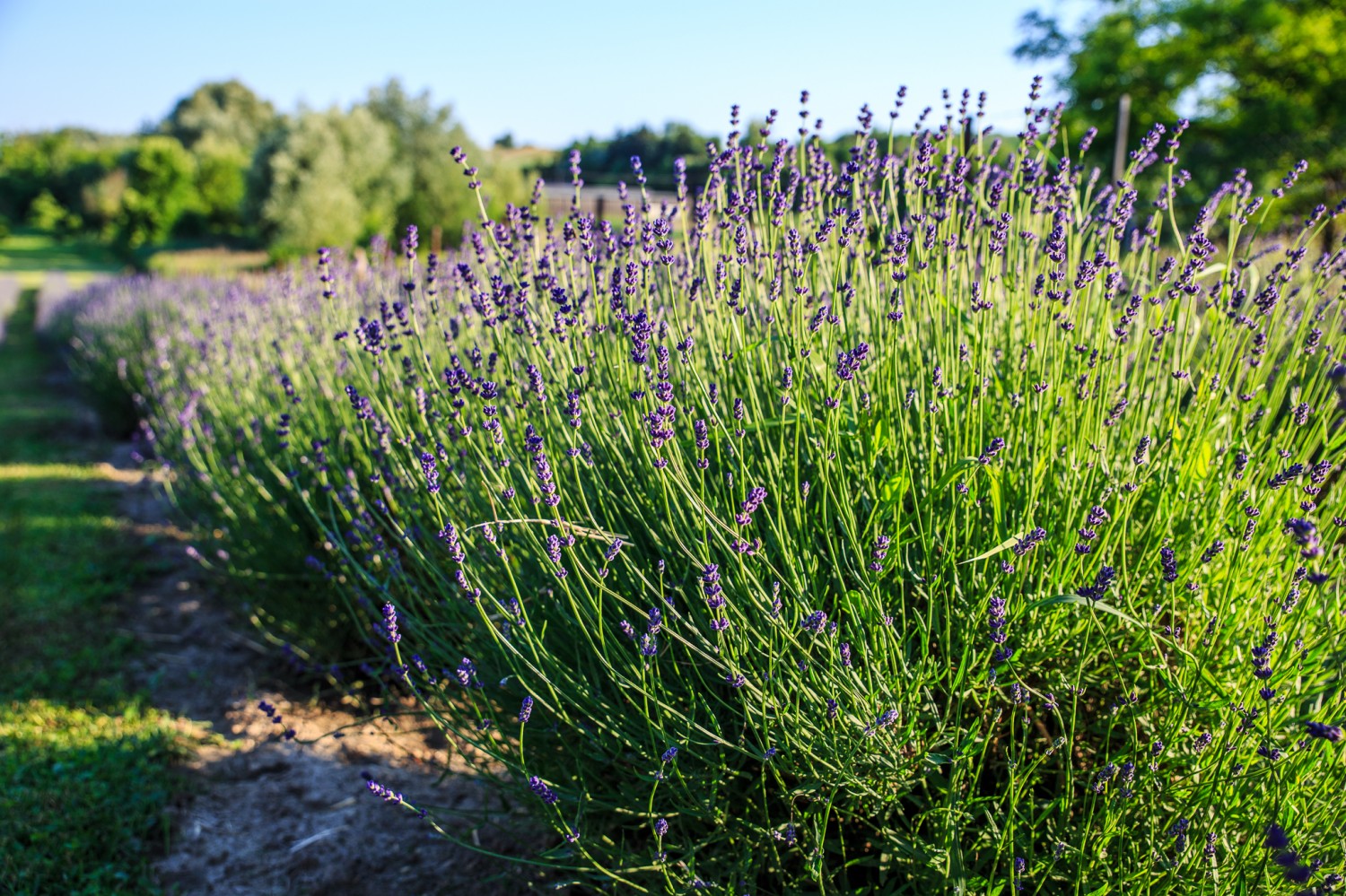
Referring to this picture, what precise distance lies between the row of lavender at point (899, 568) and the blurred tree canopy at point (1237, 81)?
19.5 m

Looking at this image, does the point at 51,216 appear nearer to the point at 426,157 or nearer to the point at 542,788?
the point at 426,157

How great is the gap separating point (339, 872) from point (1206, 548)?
2641 mm

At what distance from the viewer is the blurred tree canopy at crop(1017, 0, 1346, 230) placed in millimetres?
18750

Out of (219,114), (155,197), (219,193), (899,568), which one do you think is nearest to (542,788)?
(899,568)

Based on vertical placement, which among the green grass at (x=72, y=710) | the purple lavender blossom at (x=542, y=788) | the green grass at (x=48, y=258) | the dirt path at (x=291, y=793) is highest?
the green grass at (x=48, y=258)

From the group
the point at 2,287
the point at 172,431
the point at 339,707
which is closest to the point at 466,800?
the point at 339,707

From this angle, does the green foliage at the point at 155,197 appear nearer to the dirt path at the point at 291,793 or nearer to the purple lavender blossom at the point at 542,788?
the dirt path at the point at 291,793

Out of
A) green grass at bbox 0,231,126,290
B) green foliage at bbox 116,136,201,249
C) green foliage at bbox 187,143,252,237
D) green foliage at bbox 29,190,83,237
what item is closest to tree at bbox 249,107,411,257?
green grass at bbox 0,231,126,290

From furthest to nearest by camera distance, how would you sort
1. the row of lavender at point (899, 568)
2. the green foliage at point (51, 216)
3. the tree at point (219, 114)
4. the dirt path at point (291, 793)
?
the tree at point (219, 114) → the green foliage at point (51, 216) → the dirt path at point (291, 793) → the row of lavender at point (899, 568)

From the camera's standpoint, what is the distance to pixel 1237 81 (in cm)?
2061

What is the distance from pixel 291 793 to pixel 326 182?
843 inches

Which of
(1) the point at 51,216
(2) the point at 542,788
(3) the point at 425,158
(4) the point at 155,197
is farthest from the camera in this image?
(1) the point at 51,216

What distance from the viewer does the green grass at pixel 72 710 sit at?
8.64 ft

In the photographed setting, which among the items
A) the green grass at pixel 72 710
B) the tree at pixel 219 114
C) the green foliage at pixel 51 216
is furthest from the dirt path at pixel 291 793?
the tree at pixel 219 114
